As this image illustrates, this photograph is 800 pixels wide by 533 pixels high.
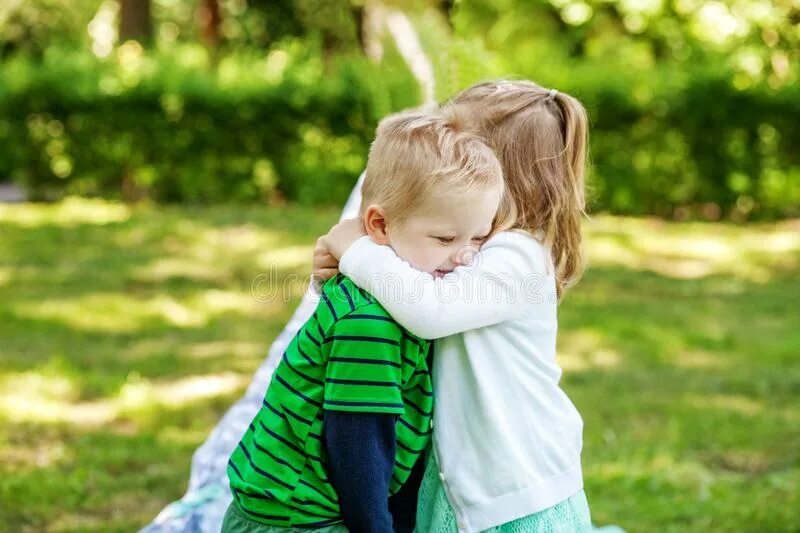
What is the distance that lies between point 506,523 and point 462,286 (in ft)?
1.68

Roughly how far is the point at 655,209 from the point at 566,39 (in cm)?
585

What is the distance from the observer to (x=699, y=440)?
4.95 m

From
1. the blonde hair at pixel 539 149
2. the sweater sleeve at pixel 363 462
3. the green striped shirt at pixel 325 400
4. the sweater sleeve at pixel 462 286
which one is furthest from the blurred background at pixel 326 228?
the sweater sleeve at pixel 363 462

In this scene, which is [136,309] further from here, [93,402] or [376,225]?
[376,225]

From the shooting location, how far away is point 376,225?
213 centimetres

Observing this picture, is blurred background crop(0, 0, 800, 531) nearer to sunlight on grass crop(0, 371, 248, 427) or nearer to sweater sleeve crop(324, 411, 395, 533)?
sunlight on grass crop(0, 371, 248, 427)

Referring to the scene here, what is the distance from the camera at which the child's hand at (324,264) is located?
7.34 feet

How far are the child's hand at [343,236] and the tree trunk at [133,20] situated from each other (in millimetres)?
14010

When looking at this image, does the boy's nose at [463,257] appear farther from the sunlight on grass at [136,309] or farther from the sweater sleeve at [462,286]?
the sunlight on grass at [136,309]

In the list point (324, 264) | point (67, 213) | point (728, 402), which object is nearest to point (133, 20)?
point (67, 213)

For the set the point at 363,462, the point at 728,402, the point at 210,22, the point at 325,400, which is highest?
the point at 210,22

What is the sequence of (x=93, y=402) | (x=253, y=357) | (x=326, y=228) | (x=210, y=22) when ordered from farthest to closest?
(x=210, y=22), (x=326, y=228), (x=253, y=357), (x=93, y=402)

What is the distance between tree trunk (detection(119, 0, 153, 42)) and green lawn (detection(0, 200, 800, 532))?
547 cm

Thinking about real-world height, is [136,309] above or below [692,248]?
above
